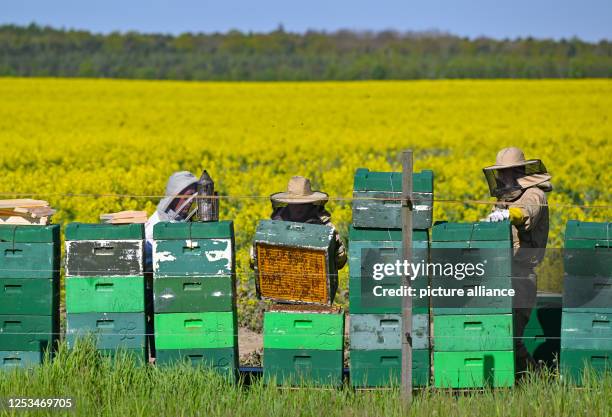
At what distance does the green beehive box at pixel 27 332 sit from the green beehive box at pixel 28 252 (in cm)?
31

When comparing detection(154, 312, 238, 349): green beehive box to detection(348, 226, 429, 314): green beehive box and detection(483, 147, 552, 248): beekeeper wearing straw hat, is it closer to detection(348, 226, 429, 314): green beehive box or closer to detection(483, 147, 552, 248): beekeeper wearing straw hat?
detection(348, 226, 429, 314): green beehive box

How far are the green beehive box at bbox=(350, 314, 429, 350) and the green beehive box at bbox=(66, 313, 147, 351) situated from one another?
4.84 feet

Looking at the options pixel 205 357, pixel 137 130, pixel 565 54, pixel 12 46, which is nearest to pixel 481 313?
pixel 205 357

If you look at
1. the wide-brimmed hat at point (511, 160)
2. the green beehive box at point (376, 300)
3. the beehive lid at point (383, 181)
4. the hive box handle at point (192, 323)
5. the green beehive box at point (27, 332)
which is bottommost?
the green beehive box at point (27, 332)

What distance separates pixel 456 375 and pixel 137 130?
20542mm

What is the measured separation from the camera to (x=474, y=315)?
6629 millimetres

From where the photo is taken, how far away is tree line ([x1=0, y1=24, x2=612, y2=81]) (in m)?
48.4

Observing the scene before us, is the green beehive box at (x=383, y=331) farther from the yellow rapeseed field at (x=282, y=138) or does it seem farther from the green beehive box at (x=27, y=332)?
the green beehive box at (x=27, y=332)

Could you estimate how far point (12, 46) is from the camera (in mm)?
58969

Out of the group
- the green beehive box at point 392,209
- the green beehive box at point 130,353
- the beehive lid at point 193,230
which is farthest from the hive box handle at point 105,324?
the green beehive box at point 392,209

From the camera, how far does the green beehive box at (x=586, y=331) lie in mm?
6703

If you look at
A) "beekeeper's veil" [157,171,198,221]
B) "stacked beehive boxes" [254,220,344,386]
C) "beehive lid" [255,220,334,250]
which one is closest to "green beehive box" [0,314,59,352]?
"beekeeper's veil" [157,171,198,221]

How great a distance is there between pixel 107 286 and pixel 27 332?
673 millimetres

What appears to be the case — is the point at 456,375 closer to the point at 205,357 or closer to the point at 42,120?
the point at 205,357
